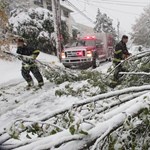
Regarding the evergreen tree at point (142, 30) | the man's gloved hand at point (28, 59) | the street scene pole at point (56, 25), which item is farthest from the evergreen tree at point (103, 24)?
the man's gloved hand at point (28, 59)

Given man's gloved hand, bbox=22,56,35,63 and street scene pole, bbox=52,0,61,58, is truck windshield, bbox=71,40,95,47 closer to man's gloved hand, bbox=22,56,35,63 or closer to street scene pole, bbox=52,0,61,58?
street scene pole, bbox=52,0,61,58

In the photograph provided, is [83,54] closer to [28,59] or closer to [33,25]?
[33,25]

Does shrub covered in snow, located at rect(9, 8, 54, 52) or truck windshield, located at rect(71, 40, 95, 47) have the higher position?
shrub covered in snow, located at rect(9, 8, 54, 52)

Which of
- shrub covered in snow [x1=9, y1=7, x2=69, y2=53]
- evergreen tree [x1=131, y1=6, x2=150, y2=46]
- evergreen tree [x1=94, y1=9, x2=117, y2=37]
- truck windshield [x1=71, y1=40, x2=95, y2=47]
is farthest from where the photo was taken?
evergreen tree [x1=94, y1=9, x2=117, y2=37]

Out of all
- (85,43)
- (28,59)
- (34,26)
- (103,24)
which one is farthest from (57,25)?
(103,24)

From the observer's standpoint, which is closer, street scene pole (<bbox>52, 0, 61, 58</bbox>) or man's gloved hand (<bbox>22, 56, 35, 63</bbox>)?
man's gloved hand (<bbox>22, 56, 35, 63</bbox>)

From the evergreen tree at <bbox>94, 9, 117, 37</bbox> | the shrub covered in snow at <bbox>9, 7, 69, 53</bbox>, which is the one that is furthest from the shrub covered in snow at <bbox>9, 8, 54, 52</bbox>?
the evergreen tree at <bbox>94, 9, 117, 37</bbox>

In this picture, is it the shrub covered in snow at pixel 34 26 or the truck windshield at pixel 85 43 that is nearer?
the truck windshield at pixel 85 43

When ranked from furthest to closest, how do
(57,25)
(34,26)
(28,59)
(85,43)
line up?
(34,26) → (57,25) → (85,43) → (28,59)

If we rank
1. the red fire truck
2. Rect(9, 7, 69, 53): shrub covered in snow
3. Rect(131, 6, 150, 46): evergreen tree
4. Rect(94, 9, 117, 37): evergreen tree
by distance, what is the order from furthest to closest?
1. Rect(94, 9, 117, 37): evergreen tree
2. Rect(131, 6, 150, 46): evergreen tree
3. Rect(9, 7, 69, 53): shrub covered in snow
4. the red fire truck

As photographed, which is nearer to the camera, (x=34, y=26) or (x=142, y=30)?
(x=34, y=26)

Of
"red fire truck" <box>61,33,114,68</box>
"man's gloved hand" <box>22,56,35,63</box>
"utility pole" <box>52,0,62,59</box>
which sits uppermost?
"utility pole" <box>52,0,62,59</box>

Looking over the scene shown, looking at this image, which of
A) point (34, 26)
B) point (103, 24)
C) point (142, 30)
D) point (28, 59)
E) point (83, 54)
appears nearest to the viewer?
point (28, 59)

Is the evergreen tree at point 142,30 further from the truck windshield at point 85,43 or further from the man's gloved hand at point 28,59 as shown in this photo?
the man's gloved hand at point 28,59
